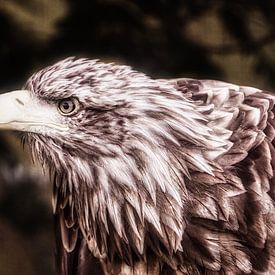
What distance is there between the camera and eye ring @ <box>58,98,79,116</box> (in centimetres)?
124

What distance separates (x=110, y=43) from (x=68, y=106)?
0.25m

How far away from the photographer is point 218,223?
130 cm

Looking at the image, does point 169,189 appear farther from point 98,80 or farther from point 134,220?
point 98,80

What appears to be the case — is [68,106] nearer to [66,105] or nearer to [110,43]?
[66,105]

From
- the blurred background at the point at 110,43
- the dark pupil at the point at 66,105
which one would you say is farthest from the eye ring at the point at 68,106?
the blurred background at the point at 110,43

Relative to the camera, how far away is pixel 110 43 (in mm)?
1434

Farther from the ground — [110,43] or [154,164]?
[110,43]

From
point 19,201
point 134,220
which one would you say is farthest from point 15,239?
point 134,220

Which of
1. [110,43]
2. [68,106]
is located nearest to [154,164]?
[68,106]

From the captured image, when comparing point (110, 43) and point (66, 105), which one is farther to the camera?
point (110, 43)

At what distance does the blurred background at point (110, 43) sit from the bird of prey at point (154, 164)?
0.11m

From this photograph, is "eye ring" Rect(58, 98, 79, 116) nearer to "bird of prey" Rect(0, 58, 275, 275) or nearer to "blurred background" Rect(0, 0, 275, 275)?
"bird of prey" Rect(0, 58, 275, 275)

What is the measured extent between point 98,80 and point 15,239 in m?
0.42

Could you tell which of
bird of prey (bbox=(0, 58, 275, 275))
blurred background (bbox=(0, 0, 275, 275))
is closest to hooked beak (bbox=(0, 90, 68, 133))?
bird of prey (bbox=(0, 58, 275, 275))
